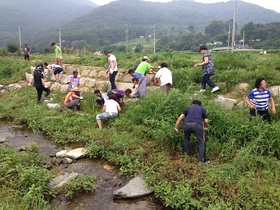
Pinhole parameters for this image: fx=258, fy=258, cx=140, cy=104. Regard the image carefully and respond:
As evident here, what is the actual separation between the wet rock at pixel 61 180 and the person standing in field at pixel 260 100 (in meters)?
4.69

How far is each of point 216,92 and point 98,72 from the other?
6.50m

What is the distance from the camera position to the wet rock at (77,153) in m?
6.79

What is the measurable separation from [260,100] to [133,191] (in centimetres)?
393

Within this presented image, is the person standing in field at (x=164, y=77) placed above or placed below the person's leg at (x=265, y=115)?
above

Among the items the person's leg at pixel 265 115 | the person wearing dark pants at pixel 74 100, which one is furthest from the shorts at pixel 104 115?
the person's leg at pixel 265 115

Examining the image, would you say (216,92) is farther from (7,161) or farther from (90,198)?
(7,161)

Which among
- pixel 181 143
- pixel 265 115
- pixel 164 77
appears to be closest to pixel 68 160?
pixel 181 143

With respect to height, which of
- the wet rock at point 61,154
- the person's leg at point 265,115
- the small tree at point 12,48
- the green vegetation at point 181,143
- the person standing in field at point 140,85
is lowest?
the wet rock at point 61,154

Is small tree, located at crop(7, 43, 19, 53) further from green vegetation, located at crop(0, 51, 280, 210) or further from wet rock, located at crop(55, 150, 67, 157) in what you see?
wet rock, located at crop(55, 150, 67, 157)

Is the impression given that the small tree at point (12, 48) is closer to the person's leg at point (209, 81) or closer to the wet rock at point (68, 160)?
the person's leg at point (209, 81)

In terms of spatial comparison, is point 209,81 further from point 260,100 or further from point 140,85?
point 260,100

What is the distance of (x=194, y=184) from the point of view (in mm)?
5059

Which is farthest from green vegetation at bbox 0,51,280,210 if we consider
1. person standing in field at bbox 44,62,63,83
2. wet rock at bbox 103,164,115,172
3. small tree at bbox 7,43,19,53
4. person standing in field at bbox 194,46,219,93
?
small tree at bbox 7,43,19,53

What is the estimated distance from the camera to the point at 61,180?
221 inches
